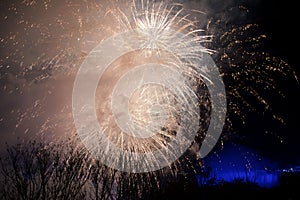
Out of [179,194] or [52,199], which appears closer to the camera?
[52,199]

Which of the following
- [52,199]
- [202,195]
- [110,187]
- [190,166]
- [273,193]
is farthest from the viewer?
[190,166]

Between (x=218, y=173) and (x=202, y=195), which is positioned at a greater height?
(x=218, y=173)

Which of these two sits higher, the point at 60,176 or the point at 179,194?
the point at 60,176

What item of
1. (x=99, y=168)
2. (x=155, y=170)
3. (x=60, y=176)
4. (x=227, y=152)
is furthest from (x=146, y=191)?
(x=227, y=152)

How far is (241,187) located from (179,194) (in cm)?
766

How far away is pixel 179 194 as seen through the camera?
1667 inches

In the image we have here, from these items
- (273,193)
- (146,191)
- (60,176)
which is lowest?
(273,193)

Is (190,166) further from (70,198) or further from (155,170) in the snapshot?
(70,198)

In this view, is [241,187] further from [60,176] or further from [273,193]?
[60,176]

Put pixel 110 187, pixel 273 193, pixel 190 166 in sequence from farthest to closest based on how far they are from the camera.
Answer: pixel 190 166 → pixel 110 187 → pixel 273 193

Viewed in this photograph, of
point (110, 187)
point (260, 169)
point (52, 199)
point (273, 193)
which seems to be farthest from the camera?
point (260, 169)

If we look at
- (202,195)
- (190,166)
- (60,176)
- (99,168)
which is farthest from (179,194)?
(60,176)

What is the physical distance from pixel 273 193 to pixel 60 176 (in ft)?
81.1

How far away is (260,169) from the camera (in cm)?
5197
